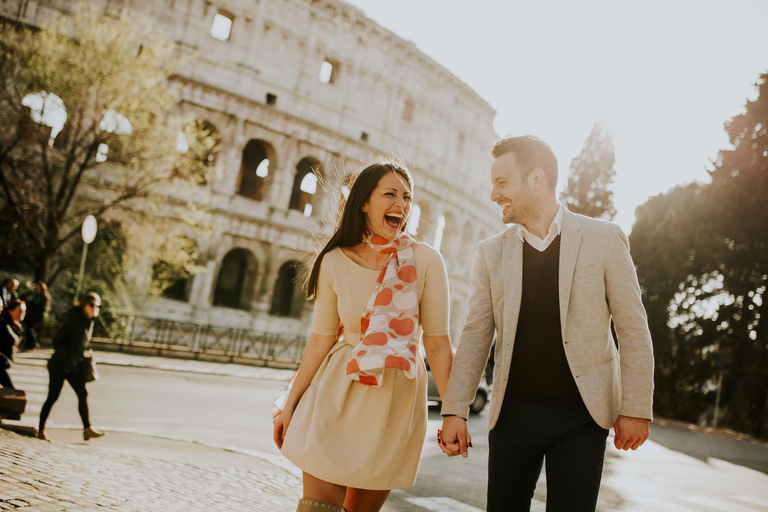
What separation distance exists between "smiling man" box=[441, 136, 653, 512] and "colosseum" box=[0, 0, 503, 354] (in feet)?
71.6

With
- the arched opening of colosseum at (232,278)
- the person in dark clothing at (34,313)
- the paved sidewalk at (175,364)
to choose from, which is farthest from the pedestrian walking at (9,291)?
the arched opening of colosseum at (232,278)

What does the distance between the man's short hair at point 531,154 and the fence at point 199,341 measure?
17909 millimetres

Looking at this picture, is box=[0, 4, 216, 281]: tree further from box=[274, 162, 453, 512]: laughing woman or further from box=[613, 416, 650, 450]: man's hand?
box=[613, 416, 650, 450]: man's hand

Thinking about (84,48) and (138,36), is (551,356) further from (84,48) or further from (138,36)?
(138,36)

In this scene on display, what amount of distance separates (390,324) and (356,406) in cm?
40

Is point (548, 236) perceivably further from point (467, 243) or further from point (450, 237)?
point (467, 243)

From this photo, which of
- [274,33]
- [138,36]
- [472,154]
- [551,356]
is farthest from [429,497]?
[472,154]

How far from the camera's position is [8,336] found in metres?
8.38

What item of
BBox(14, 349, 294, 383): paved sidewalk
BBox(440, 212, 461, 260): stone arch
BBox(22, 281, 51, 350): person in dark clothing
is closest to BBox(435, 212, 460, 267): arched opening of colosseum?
BBox(440, 212, 461, 260): stone arch

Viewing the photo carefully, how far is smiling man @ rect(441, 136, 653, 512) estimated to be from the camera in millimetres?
2730

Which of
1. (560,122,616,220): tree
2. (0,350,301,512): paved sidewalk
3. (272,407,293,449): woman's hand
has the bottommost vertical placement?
(0,350,301,512): paved sidewalk

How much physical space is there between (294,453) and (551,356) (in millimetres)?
1272

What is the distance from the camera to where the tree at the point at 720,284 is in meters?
26.0

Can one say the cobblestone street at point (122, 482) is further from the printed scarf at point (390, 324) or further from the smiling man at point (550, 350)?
the smiling man at point (550, 350)
